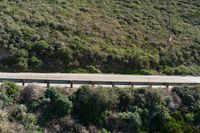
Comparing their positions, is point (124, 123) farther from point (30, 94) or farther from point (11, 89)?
point (11, 89)

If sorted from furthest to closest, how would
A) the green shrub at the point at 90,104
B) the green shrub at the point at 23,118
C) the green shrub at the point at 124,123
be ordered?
the green shrub at the point at 124,123, the green shrub at the point at 90,104, the green shrub at the point at 23,118

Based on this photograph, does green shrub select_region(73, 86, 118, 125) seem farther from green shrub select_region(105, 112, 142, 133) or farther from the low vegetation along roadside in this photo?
green shrub select_region(105, 112, 142, 133)

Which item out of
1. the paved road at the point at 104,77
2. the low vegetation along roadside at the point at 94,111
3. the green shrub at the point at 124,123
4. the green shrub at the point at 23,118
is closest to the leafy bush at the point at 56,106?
the low vegetation along roadside at the point at 94,111

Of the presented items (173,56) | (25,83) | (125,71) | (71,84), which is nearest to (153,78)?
(125,71)

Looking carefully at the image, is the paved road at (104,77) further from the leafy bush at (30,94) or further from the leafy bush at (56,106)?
the leafy bush at (56,106)

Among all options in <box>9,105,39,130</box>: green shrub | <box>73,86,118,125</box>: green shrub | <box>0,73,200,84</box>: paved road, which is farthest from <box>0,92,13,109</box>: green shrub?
<box>73,86,118,125</box>: green shrub

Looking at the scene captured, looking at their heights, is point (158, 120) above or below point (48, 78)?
below

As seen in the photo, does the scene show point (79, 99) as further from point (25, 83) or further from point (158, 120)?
point (158, 120)
